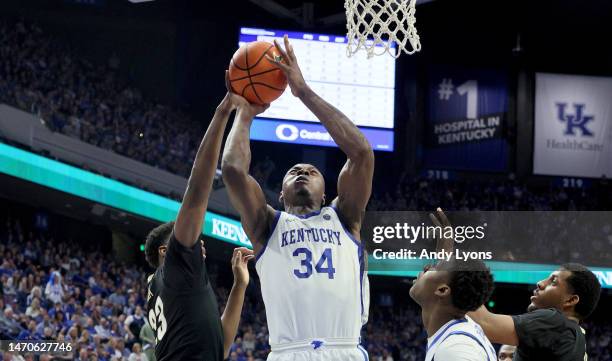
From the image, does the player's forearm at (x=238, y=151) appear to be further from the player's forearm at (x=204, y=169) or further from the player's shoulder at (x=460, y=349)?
the player's shoulder at (x=460, y=349)

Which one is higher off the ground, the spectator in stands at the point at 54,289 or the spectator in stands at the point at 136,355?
the spectator in stands at the point at 54,289

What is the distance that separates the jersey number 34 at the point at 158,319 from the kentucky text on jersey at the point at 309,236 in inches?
23.8

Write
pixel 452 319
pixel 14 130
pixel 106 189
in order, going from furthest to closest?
1. pixel 106 189
2. pixel 14 130
3. pixel 452 319

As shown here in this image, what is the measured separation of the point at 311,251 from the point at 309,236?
0.07 meters

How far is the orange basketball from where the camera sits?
4.07 meters

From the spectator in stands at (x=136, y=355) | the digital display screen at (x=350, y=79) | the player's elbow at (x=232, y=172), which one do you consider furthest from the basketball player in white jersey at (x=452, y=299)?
the digital display screen at (x=350, y=79)

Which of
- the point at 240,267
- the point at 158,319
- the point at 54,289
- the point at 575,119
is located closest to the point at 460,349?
the point at 158,319

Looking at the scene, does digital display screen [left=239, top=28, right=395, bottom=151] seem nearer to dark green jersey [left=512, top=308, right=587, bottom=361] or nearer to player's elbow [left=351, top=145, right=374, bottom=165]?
player's elbow [left=351, top=145, right=374, bottom=165]

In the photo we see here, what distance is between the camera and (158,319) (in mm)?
3869

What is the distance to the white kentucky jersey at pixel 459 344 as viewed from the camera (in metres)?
3.29

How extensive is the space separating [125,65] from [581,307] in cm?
1869

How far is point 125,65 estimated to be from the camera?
71.2 feet

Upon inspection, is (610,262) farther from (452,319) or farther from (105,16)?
(452,319)

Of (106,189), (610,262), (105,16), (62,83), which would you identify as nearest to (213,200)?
(106,189)
